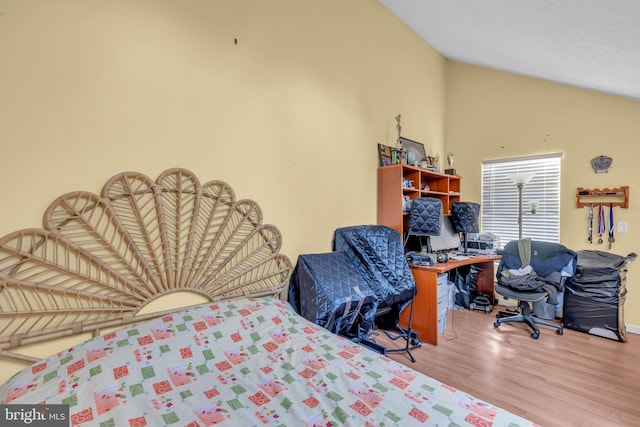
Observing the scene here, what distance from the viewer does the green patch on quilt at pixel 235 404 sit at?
112 centimetres

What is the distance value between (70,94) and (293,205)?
1407 millimetres

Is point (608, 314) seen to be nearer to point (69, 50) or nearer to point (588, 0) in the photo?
point (588, 0)

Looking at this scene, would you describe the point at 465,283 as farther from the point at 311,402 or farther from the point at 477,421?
the point at 311,402

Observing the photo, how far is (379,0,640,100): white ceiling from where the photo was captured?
77.2 inches

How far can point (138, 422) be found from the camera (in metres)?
1.01

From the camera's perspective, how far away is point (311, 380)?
1.29 meters

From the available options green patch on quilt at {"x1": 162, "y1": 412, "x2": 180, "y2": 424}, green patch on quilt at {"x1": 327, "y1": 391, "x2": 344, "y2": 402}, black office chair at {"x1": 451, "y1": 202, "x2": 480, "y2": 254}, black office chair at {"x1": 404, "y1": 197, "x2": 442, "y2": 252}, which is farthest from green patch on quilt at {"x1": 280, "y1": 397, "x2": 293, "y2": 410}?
black office chair at {"x1": 451, "y1": 202, "x2": 480, "y2": 254}

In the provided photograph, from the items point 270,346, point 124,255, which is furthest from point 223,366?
point 124,255

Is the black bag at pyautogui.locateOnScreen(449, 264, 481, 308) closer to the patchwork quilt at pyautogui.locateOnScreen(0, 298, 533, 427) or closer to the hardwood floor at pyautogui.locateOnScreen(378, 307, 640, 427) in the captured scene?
the hardwood floor at pyautogui.locateOnScreen(378, 307, 640, 427)

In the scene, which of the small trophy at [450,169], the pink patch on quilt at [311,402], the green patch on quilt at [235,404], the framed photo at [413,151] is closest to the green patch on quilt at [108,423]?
the green patch on quilt at [235,404]

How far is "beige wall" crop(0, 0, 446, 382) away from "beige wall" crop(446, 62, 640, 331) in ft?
5.22

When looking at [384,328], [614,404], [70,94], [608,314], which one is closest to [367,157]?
[384,328]

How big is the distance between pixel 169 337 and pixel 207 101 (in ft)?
4.32

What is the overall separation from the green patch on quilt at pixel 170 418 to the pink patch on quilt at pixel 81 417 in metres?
0.22
